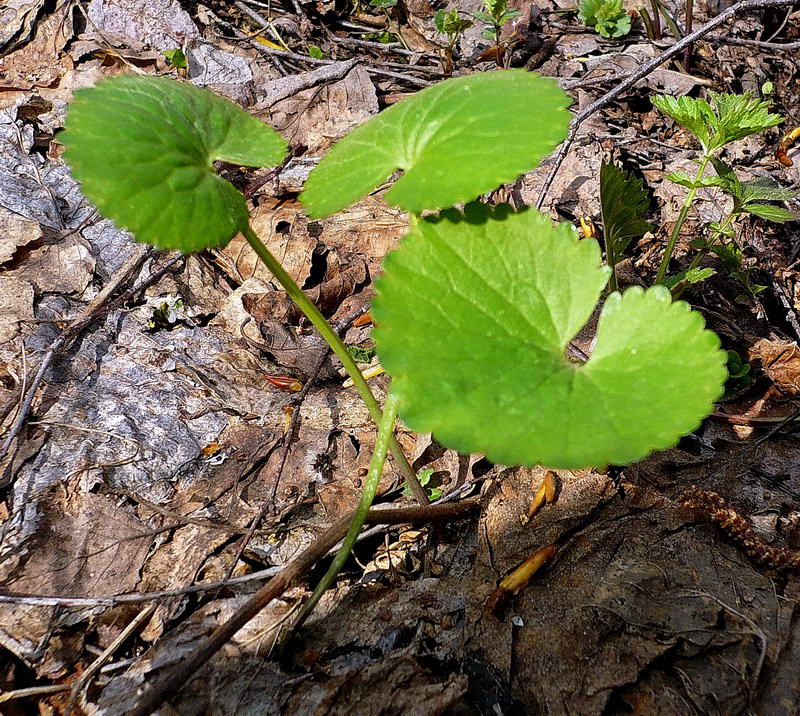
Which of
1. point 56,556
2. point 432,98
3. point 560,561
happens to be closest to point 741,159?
point 432,98

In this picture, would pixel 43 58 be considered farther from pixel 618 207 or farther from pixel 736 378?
pixel 736 378

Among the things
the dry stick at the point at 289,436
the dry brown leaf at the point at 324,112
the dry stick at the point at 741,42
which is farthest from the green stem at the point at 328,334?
the dry stick at the point at 741,42

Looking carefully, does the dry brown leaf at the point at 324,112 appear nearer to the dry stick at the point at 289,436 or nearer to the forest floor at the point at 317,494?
the forest floor at the point at 317,494

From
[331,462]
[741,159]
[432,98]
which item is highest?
[432,98]

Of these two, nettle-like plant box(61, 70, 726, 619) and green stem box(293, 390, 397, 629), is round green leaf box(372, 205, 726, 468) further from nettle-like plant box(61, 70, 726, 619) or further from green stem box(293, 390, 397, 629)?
green stem box(293, 390, 397, 629)

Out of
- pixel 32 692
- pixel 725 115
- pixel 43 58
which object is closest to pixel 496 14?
pixel 725 115

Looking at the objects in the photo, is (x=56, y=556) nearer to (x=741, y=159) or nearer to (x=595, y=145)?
(x=595, y=145)
